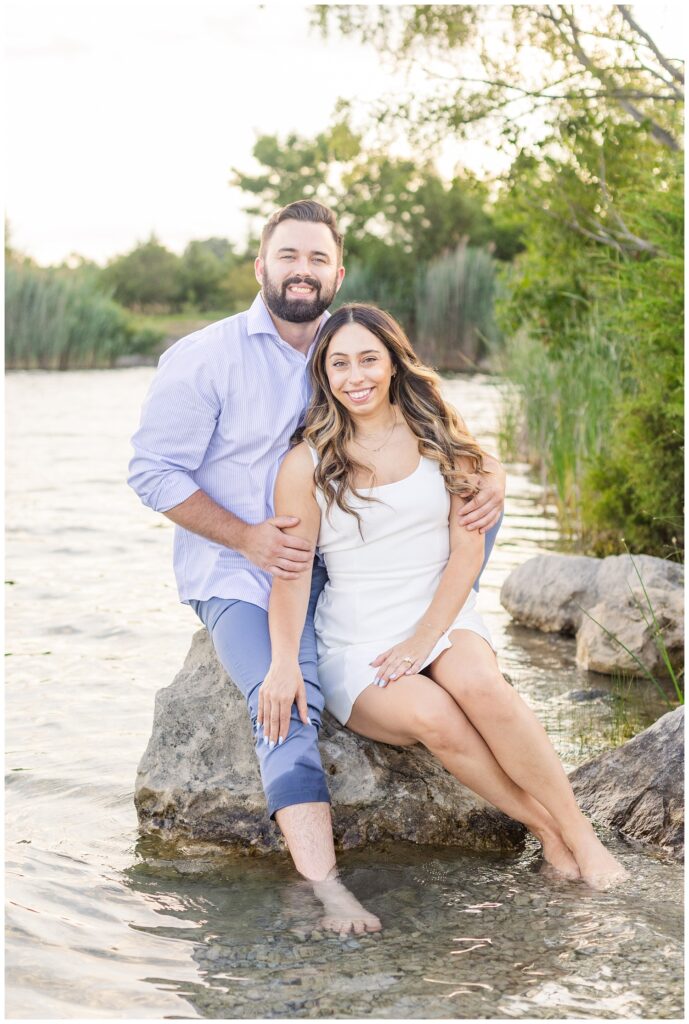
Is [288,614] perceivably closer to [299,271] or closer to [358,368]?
[358,368]

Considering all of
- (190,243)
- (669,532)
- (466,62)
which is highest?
(190,243)

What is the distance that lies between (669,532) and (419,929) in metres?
4.76

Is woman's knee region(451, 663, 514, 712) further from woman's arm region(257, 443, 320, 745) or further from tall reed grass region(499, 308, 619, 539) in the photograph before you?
tall reed grass region(499, 308, 619, 539)

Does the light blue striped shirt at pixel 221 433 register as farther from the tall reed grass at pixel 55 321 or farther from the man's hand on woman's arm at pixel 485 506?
the tall reed grass at pixel 55 321

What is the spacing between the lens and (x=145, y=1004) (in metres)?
2.86

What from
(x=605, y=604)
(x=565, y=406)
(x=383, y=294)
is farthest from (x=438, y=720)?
(x=383, y=294)

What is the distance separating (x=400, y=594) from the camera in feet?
12.3

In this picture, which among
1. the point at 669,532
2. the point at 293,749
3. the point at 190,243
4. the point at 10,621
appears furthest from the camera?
the point at 190,243

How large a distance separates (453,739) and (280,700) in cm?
52

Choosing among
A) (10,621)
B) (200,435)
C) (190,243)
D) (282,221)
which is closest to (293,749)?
(200,435)

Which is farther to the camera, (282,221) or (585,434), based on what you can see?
(585,434)

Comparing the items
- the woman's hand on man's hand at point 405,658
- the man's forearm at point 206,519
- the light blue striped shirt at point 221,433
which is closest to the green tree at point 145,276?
the light blue striped shirt at point 221,433

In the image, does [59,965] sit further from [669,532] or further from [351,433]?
[669,532]

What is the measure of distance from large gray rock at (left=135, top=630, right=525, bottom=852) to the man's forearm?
52cm
